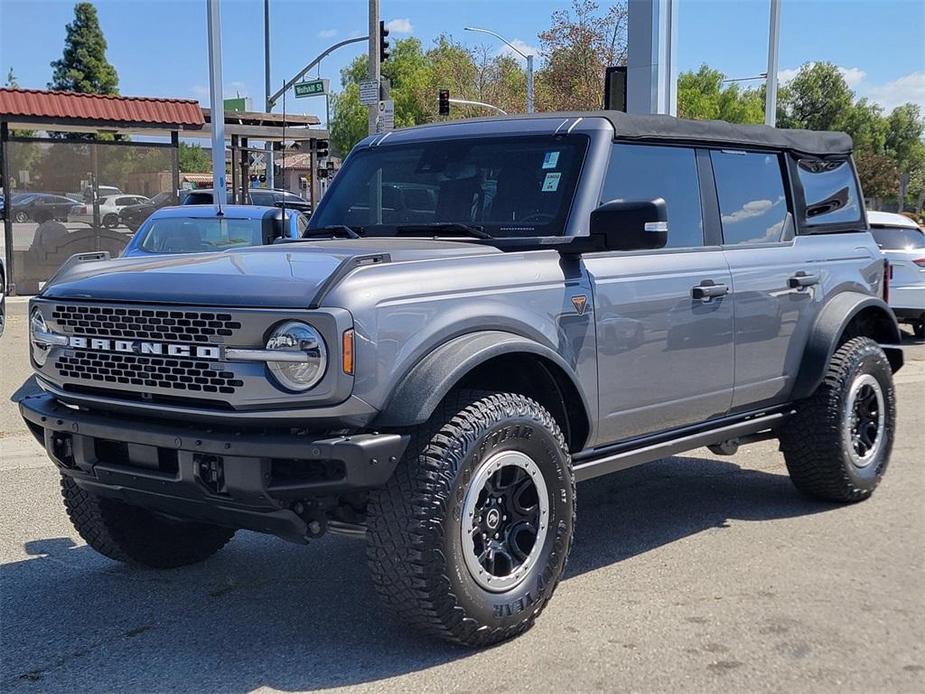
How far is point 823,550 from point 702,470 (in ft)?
6.18

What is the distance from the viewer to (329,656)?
3785 millimetres

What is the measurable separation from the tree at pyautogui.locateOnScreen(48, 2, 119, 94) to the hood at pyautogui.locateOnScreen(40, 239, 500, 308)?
62499 millimetres

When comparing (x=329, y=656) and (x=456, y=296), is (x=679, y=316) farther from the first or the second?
(x=329, y=656)

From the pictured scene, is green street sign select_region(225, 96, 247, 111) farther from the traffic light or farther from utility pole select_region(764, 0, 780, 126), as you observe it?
utility pole select_region(764, 0, 780, 126)

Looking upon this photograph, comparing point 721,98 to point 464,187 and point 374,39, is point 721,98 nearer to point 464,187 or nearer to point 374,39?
point 374,39

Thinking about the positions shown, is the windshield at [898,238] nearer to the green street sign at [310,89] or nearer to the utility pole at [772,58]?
the utility pole at [772,58]

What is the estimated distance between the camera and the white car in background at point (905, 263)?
13.8 metres

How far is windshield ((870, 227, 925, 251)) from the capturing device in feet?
46.7

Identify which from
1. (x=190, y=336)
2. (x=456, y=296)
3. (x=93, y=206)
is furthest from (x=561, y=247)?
(x=93, y=206)

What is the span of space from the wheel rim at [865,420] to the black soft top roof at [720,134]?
1397mm

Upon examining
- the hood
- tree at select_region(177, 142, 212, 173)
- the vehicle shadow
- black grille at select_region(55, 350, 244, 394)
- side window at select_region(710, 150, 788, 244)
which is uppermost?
tree at select_region(177, 142, 212, 173)

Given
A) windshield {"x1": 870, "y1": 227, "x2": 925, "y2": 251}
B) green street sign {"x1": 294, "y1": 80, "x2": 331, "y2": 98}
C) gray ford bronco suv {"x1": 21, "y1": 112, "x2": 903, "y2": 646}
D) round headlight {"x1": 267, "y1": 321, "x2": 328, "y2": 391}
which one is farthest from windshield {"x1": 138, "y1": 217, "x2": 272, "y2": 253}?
green street sign {"x1": 294, "y1": 80, "x2": 331, "y2": 98}

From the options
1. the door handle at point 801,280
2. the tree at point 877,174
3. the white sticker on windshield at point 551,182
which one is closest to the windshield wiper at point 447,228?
the white sticker on windshield at point 551,182

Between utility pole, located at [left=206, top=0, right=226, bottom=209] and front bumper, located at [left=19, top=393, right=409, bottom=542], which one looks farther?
utility pole, located at [left=206, top=0, right=226, bottom=209]
